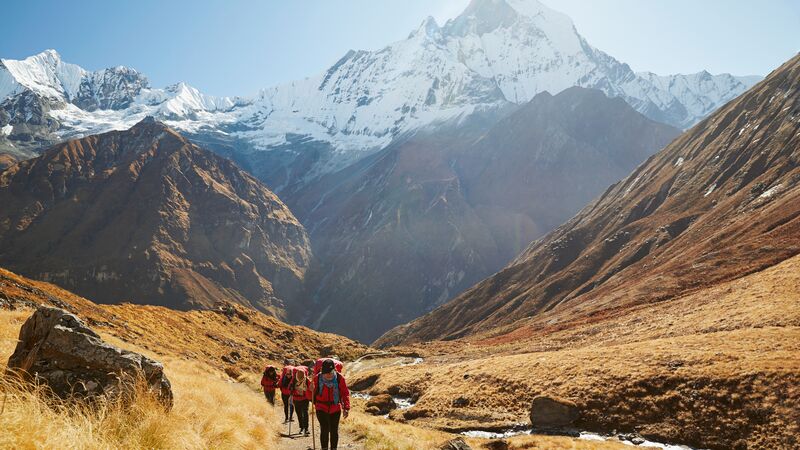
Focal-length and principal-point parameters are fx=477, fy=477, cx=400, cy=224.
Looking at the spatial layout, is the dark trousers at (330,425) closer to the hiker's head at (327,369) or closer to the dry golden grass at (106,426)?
the hiker's head at (327,369)

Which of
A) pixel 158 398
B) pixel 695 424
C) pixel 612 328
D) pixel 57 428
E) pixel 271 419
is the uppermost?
pixel 57 428

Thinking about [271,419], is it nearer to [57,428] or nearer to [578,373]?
[57,428]

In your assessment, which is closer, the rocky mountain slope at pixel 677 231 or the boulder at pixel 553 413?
the boulder at pixel 553 413

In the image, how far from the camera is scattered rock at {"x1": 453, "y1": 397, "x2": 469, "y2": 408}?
32375 mm

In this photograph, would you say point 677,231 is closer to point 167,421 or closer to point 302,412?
point 302,412

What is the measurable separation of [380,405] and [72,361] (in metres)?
28.7

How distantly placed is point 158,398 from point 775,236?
3295 inches

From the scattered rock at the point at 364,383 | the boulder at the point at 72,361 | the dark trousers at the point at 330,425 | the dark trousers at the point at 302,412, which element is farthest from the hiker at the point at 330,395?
the scattered rock at the point at 364,383

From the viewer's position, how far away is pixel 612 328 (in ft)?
186

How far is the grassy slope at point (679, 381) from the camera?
72.0 feet

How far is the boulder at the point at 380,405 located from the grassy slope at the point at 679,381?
94.2 inches

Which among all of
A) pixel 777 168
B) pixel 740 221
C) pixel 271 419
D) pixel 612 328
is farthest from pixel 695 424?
pixel 777 168

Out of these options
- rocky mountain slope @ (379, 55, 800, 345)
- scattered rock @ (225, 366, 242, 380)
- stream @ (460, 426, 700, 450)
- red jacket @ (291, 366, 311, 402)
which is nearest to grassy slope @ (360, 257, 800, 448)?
stream @ (460, 426, 700, 450)

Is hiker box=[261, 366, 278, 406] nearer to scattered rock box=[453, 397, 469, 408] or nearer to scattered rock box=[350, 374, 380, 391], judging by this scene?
scattered rock box=[453, 397, 469, 408]
